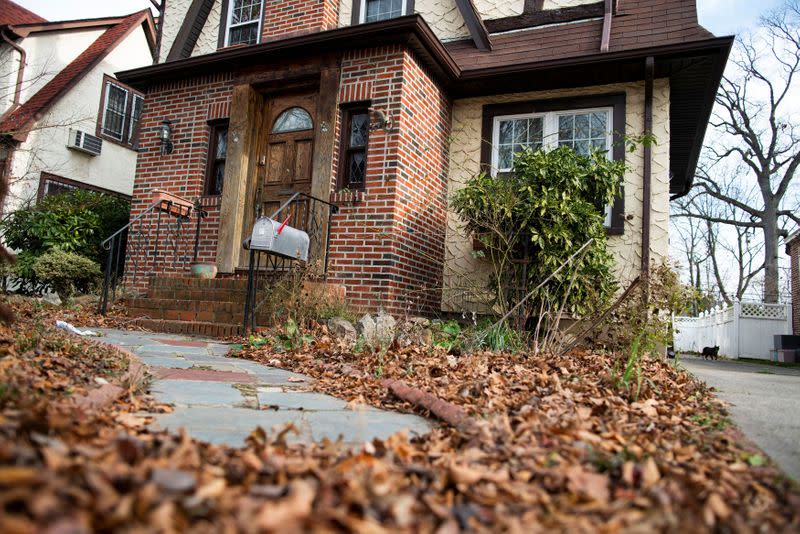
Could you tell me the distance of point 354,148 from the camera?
21.6ft

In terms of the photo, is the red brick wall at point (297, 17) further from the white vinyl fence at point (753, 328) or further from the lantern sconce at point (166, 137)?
the white vinyl fence at point (753, 328)

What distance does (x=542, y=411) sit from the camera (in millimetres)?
2338

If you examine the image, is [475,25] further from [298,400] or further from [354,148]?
[298,400]

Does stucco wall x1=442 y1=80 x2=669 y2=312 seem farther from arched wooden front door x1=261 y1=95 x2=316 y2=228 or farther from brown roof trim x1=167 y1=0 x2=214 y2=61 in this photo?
brown roof trim x1=167 y1=0 x2=214 y2=61

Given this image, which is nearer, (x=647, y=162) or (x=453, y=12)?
(x=647, y=162)

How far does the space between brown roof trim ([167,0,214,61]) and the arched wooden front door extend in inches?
112

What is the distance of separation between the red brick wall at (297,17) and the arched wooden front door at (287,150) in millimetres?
1299

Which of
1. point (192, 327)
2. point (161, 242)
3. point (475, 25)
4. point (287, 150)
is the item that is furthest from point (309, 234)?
point (475, 25)

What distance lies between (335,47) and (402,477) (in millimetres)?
6051

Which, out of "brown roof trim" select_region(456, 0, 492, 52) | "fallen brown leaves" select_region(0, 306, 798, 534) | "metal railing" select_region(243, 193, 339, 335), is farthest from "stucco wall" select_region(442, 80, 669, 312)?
"fallen brown leaves" select_region(0, 306, 798, 534)

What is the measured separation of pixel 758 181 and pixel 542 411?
21370mm

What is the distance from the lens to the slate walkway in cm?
196

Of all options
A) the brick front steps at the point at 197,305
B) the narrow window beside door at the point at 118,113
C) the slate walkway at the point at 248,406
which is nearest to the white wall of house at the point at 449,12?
the brick front steps at the point at 197,305

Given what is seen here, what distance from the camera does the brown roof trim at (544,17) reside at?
7.07 m
